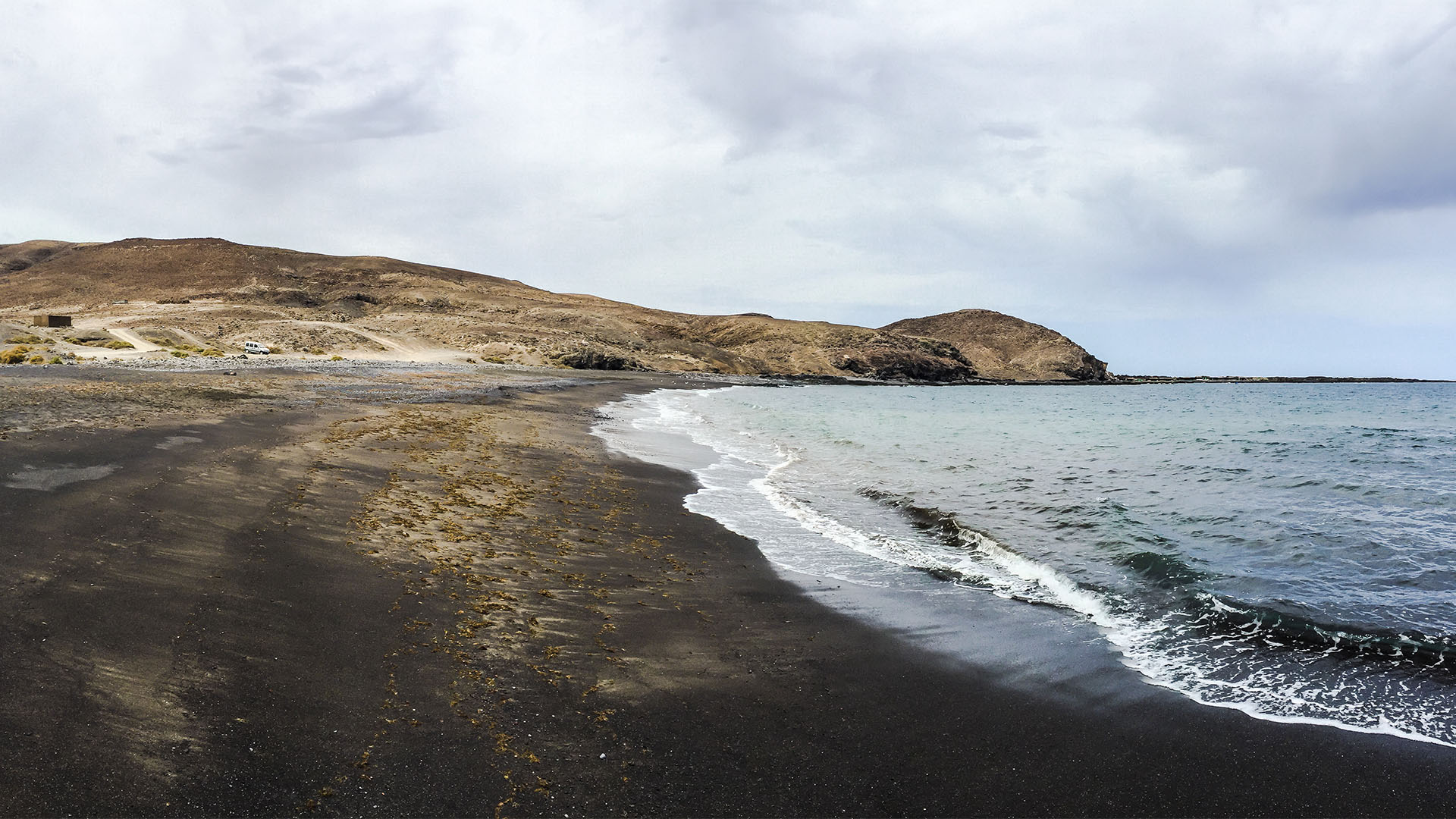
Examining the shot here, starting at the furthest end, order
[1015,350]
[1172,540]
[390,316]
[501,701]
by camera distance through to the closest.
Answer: [1015,350] → [390,316] → [1172,540] → [501,701]

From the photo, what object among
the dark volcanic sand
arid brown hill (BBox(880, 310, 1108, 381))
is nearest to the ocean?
the dark volcanic sand

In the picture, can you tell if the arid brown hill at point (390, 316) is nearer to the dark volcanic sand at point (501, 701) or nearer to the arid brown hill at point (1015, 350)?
the arid brown hill at point (1015, 350)

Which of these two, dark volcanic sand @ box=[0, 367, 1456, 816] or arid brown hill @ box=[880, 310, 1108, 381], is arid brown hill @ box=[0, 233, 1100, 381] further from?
dark volcanic sand @ box=[0, 367, 1456, 816]

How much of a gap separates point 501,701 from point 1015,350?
183m

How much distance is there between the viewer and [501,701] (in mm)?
5094

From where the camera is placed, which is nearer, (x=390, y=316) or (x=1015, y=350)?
(x=390, y=316)

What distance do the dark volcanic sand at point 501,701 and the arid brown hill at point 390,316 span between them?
6391 cm

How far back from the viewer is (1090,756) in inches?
196

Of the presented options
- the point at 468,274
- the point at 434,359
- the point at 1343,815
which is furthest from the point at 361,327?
the point at 1343,815

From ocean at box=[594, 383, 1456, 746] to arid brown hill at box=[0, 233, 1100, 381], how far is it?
6150cm

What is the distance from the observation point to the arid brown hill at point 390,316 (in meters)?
79.2

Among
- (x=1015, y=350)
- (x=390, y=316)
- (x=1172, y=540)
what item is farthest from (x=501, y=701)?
(x=1015, y=350)

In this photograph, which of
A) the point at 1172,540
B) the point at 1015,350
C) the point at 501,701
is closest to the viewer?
the point at 501,701

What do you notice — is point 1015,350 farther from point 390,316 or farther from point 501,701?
point 501,701
